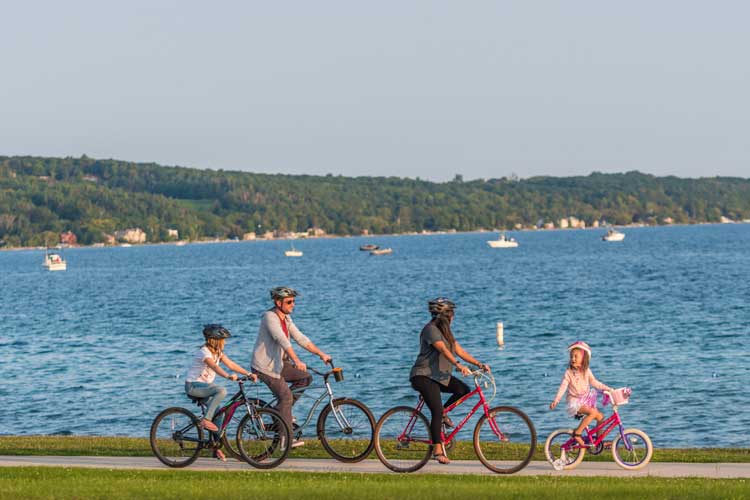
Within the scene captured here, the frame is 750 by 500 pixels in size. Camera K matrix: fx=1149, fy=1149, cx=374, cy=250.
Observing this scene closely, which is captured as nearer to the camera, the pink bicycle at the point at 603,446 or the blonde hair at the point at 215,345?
the pink bicycle at the point at 603,446

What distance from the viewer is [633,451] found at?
13750 mm

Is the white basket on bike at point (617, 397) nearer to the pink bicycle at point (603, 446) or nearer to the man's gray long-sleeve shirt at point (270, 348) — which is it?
the pink bicycle at point (603, 446)

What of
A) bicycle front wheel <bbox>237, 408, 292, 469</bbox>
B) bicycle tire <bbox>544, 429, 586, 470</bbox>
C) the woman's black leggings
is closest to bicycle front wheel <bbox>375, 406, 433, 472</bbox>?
the woman's black leggings

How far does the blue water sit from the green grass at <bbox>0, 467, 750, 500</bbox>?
12880 millimetres

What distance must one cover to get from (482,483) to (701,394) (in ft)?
66.7

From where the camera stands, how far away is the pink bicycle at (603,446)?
13695 millimetres

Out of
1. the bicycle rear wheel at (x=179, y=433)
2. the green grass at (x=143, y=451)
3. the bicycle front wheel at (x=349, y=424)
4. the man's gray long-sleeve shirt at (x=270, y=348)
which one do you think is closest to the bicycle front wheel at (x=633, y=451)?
the green grass at (x=143, y=451)

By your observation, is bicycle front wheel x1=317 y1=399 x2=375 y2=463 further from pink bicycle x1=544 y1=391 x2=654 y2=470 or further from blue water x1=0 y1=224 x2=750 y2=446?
blue water x1=0 y1=224 x2=750 y2=446

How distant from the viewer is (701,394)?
102 ft

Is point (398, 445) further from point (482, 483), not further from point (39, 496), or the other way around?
point (39, 496)

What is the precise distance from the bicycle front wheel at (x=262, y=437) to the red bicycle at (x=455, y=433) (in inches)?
47.8

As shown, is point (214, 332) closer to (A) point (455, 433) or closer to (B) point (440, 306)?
(B) point (440, 306)

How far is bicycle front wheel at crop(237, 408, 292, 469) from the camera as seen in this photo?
549 inches

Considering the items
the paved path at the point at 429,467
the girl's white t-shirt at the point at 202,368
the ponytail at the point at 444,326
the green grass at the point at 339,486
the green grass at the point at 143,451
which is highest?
the ponytail at the point at 444,326
